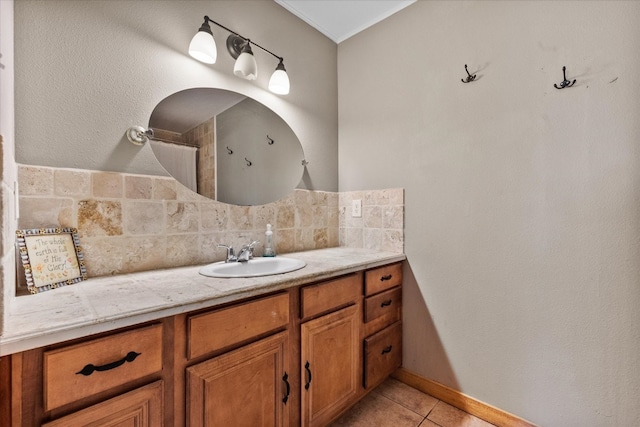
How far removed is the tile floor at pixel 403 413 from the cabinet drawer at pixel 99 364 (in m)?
1.10

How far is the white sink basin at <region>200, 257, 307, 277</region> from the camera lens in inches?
51.0

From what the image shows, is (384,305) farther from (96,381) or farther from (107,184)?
(107,184)

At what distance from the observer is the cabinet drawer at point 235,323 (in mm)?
863

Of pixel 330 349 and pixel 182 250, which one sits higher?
pixel 182 250

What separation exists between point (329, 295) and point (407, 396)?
92 cm

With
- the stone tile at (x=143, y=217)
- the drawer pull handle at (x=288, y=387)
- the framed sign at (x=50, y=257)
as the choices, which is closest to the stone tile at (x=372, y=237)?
the drawer pull handle at (x=288, y=387)

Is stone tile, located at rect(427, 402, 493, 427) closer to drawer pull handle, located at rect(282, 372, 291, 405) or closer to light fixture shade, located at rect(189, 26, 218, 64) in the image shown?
drawer pull handle, located at rect(282, 372, 291, 405)

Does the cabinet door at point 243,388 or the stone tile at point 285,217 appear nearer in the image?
the cabinet door at point 243,388

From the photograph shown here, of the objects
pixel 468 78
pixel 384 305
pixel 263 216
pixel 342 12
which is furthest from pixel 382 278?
pixel 342 12

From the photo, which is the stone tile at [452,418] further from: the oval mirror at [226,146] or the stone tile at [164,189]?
the stone tile at [164,189]

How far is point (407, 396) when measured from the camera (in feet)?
5.42

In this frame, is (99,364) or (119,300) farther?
(119,300)

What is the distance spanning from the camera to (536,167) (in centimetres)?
132

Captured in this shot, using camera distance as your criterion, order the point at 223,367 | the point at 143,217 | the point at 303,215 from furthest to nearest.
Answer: the point at 303,215
the point at 143,217
the point at 223,367
